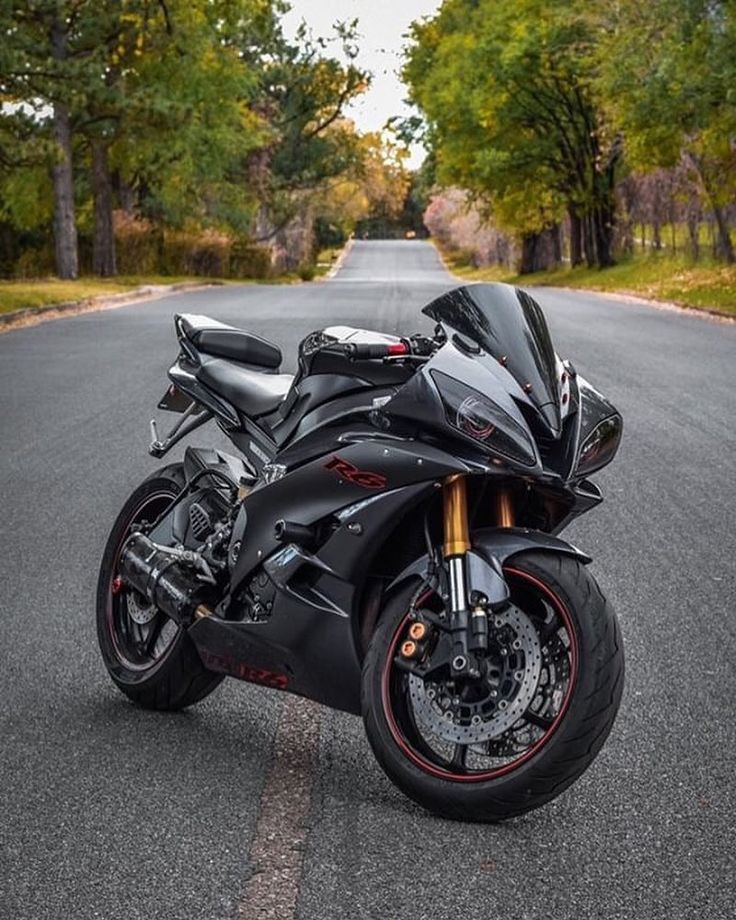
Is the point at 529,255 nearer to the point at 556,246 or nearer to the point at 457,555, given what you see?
the point at 556,246

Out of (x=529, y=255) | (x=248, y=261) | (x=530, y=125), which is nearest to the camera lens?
(x=530, y=125)

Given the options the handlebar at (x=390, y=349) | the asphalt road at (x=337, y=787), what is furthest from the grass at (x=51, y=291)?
the handlebar at (x=390, y=349)

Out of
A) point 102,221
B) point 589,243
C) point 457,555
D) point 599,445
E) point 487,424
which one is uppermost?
point 487,424

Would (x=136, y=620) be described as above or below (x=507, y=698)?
below

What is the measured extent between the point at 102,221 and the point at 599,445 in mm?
46353

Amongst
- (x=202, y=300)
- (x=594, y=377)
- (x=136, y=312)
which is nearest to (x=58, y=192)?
(x=202, y=300)

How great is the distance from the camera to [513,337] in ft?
13.9

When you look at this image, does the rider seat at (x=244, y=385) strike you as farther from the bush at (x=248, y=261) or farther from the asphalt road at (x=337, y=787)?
the bush at (x=248, y=261)

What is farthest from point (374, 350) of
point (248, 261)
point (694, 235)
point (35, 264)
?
point (248, 261)

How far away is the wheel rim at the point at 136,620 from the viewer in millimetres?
5316

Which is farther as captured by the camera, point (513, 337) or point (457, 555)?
point (513, 337)

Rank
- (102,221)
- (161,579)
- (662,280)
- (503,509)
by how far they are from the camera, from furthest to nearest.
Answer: (102,221)
(662,280)
(161,579)
(503,509)

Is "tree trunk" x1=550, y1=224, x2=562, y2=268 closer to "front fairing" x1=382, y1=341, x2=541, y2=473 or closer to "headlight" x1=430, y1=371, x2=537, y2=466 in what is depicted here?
"front fairing" x1=382, y1=341, x2=541, y2=473

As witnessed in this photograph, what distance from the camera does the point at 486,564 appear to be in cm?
405
